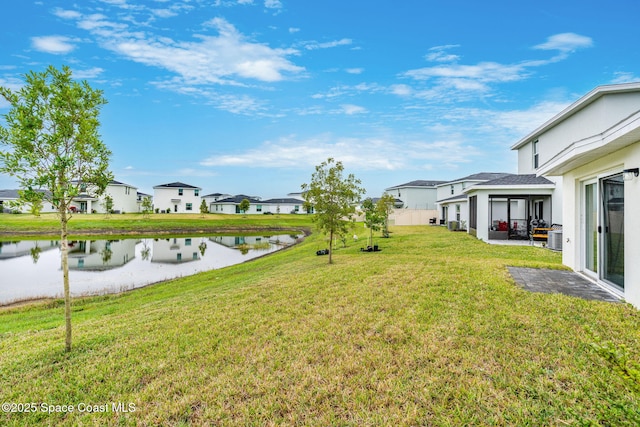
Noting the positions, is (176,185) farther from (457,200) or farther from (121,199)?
(457,200)

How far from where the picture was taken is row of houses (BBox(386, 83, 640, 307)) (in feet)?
18.2

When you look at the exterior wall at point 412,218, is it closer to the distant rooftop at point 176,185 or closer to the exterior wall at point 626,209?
the exterior wall at point 626,209

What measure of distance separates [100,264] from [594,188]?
23135 mm

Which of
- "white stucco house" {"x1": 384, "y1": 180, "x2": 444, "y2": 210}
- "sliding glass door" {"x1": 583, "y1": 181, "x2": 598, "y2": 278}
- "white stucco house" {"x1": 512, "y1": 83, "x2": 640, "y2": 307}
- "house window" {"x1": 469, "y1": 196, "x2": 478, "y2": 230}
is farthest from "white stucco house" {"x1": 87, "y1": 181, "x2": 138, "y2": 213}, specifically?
"sliding glass door" {"x1": 583, "y1": 181, "x2": 598, "y2": 278}

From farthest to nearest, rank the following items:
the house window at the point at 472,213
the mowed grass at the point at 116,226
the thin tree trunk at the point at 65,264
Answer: the mowed grass at the point at 116,226, the house window at the point at 472,213, the thin tree trunk at the point at 65,264

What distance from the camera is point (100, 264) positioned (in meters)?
18.8

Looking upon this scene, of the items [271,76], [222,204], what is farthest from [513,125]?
[222,204]

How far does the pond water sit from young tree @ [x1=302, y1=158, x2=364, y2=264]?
7967 millimetres

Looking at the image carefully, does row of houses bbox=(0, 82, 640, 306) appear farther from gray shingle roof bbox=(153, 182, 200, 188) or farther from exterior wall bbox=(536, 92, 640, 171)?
gray shingle roof bbox=(153, 182, 200, 188)

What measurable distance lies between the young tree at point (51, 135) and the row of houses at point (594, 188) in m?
8.08

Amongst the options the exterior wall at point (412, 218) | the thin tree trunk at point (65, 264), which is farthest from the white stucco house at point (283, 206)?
the thin tree trunk at point (65, 264)

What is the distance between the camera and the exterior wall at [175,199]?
58844mm

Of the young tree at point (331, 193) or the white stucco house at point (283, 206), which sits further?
the white stucco house at point (283, 206)

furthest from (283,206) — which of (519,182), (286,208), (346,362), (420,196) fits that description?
(346,362)
